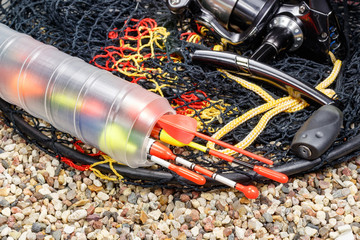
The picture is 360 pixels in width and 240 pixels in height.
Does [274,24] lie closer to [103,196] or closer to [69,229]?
[103,196]

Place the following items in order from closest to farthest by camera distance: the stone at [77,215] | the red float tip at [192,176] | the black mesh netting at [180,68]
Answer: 1. the red float tip at [192,176]
2. the stone at [77,215]
3. the black mesh netting at [180,68]

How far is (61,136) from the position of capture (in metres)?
1.33

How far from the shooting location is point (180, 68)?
56.1 inches

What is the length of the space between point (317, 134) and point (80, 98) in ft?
1.84

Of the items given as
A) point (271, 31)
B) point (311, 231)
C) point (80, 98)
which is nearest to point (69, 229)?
point (80, 98)

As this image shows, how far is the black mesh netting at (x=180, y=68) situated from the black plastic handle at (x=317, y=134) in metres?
0.03

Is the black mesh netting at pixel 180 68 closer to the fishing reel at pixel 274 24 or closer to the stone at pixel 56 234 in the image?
the fishing reel at pixel 274 24

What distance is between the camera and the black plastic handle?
1.15 metres

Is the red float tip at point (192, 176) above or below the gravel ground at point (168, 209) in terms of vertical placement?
above

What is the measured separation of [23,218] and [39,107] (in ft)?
0.89

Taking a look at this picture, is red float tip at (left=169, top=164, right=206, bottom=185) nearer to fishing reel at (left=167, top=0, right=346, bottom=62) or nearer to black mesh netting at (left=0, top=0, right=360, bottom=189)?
black mesh netting at (left=0, top=0, right=360, bottom=189)

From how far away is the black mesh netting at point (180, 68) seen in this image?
127 centimetres

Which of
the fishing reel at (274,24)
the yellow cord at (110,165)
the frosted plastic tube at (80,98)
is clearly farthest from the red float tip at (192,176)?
the fishing reel at (274,24)

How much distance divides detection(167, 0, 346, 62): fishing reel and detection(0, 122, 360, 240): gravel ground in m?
0.37
